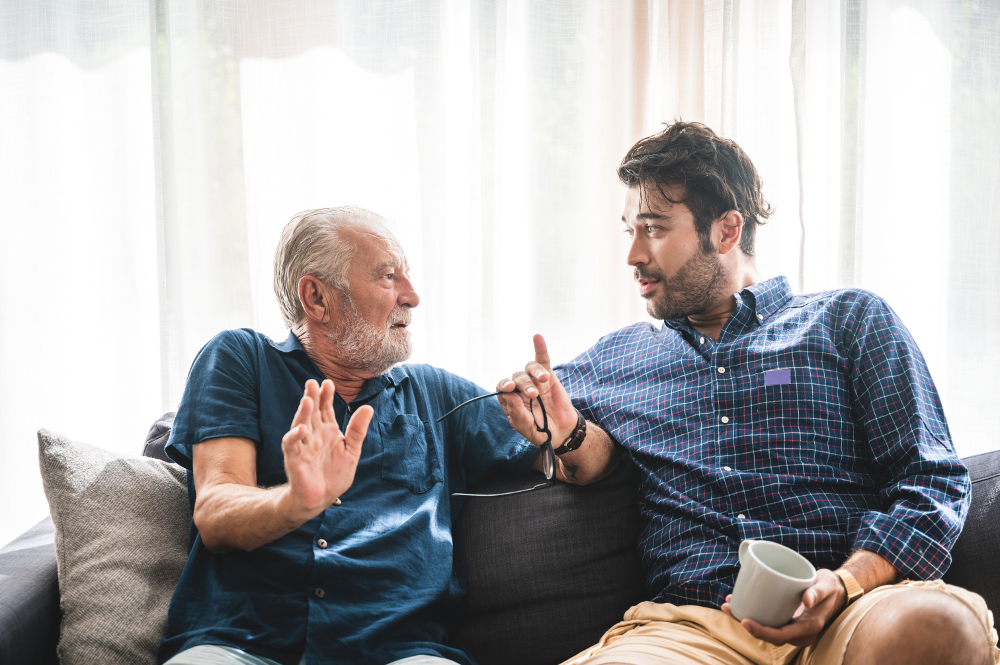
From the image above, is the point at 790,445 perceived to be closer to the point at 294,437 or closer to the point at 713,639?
the point at 713,639

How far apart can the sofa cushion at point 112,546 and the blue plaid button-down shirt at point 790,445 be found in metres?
1.00

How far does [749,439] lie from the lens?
152 cm

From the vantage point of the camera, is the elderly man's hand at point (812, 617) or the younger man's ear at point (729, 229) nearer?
the elderly man's hand at point (812, 617)

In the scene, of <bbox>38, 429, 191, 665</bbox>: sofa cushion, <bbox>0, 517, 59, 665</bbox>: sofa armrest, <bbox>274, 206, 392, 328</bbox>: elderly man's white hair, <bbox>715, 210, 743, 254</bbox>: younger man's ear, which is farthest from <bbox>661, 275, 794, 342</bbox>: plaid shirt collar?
<bbox>0, 517, 59, 665</bbox>: sofa armrest

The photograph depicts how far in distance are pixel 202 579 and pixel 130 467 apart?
11.8 inches

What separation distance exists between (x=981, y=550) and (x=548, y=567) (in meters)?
0.89

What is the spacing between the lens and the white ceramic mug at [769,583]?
103 centimetres

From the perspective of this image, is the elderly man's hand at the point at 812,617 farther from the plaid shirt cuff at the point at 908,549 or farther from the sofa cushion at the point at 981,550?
the sofa cushion at the point at 981,550

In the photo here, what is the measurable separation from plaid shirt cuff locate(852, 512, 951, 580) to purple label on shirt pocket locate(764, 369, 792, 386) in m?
0.35

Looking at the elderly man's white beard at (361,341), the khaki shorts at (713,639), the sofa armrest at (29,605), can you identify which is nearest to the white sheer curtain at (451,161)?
the elderly man's white beard at (361,341)

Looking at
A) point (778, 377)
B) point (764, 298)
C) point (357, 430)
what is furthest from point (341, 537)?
point (764, 298)

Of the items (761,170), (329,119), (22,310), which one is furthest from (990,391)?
(22,310)

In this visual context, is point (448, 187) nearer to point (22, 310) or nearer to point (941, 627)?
point (22, 310)

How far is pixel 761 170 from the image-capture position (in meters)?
2.27
